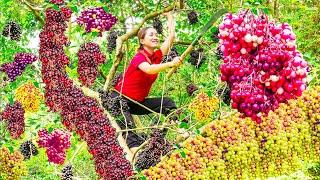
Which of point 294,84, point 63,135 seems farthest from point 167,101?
point 294,84

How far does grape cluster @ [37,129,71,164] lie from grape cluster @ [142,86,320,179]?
1117 millimetres

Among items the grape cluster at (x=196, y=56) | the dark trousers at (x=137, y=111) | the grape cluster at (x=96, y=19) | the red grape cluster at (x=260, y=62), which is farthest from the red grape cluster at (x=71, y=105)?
the grape cluster at (x=196, y=56)

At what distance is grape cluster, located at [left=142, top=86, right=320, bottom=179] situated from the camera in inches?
125

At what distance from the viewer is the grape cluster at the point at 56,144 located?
408 centimetres

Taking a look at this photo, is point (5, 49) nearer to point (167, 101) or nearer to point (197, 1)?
point (167, 101)

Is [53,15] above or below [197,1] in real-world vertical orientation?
above

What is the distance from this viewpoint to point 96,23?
3.21 meters

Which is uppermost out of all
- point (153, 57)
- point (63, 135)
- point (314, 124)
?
point (153, 57)

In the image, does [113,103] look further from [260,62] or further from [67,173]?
[260,62]

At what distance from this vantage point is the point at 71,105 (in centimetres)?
211

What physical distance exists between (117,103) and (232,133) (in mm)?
775

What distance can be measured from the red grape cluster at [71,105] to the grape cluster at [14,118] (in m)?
1.28

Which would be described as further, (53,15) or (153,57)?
(153,57)

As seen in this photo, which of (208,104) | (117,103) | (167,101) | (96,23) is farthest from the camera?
(167,101)
